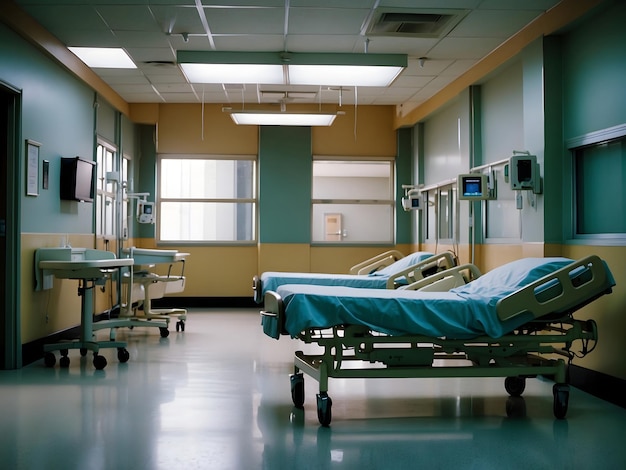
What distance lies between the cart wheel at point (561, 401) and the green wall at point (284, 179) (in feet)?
21.1

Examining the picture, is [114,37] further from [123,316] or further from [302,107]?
[302,107]

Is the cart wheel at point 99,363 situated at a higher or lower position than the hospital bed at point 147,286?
lower

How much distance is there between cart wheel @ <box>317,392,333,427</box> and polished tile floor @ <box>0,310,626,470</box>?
0.16ft

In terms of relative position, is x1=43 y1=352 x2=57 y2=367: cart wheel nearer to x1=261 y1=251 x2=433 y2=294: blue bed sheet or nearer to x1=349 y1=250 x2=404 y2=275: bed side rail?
x1=261 y1=251 x2=433 y2=294: blue bed sheet

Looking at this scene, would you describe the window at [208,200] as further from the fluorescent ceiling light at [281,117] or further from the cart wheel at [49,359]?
the cart wheel at [49,359]

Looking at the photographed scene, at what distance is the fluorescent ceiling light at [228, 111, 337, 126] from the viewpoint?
7922 mm

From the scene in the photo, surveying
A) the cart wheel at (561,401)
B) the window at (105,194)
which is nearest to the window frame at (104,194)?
the window at (105,194)

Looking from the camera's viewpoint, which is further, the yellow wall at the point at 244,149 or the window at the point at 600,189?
the yellow wall at the point at 244,149

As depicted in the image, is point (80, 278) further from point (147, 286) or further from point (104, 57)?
point (104, 57)

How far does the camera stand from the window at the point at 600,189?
4.78 metres

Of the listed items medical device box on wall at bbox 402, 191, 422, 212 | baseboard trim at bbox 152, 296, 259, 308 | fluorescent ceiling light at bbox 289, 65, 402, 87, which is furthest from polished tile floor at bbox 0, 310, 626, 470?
baseboard trim at bbox 152, 296, 259, 308

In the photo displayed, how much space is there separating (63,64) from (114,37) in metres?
0.60

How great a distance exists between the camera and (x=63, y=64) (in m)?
6.55

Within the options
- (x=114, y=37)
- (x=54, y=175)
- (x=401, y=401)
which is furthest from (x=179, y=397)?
(x=114, y=37)
